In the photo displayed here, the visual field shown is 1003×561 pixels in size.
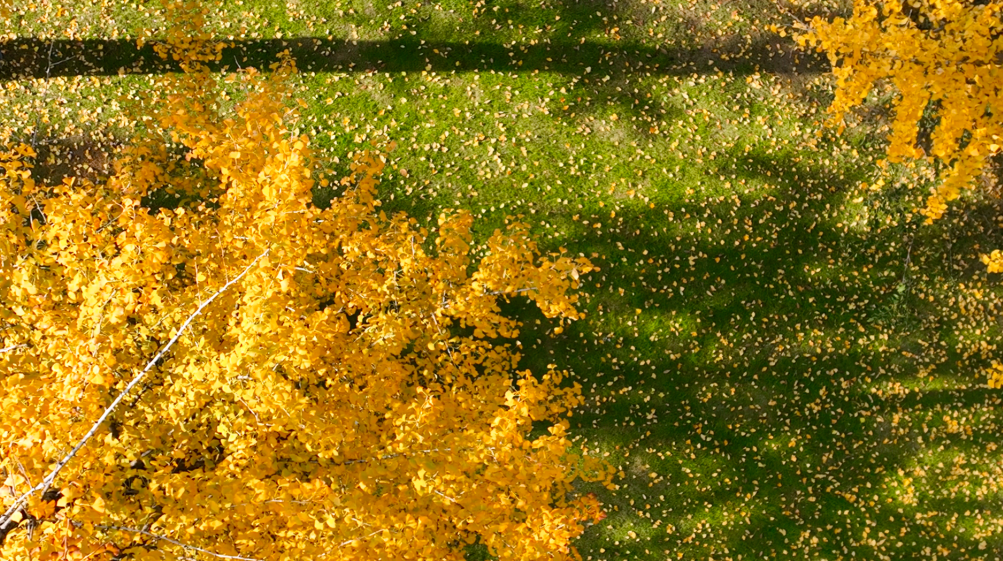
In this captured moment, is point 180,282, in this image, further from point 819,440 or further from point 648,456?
point 819,440

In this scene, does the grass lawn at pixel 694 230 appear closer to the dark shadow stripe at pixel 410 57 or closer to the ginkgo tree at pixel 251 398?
the dark shadow stripe at pixel 410 57

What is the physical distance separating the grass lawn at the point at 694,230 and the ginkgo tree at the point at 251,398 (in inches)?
99.4

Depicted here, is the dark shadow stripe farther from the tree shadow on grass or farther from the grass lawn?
the tree shadow on grass

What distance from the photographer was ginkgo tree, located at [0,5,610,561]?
4.18m

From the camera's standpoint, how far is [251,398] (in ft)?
14.4

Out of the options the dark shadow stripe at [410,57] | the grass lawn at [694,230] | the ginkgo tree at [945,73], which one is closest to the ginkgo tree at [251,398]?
the grass lawn at [694,230]

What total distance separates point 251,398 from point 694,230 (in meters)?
6.33

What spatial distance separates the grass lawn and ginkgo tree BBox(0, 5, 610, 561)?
2.53 meters

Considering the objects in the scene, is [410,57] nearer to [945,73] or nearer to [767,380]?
[945,73]

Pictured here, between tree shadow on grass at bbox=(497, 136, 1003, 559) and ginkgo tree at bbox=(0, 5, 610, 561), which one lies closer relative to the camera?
ginkgo tree at bbox=(0, 5, 610, 561)

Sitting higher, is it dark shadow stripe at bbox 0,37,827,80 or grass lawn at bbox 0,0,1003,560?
dark shadow stripe at bbox 0,37,827,80

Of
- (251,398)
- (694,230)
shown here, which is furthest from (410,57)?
(251,398)

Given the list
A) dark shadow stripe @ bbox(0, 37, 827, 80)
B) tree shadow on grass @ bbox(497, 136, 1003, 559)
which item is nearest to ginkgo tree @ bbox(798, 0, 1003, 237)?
tree shadow on grass @ bbox(497, 136, 1003, 559)

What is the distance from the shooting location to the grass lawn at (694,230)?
8375mm
